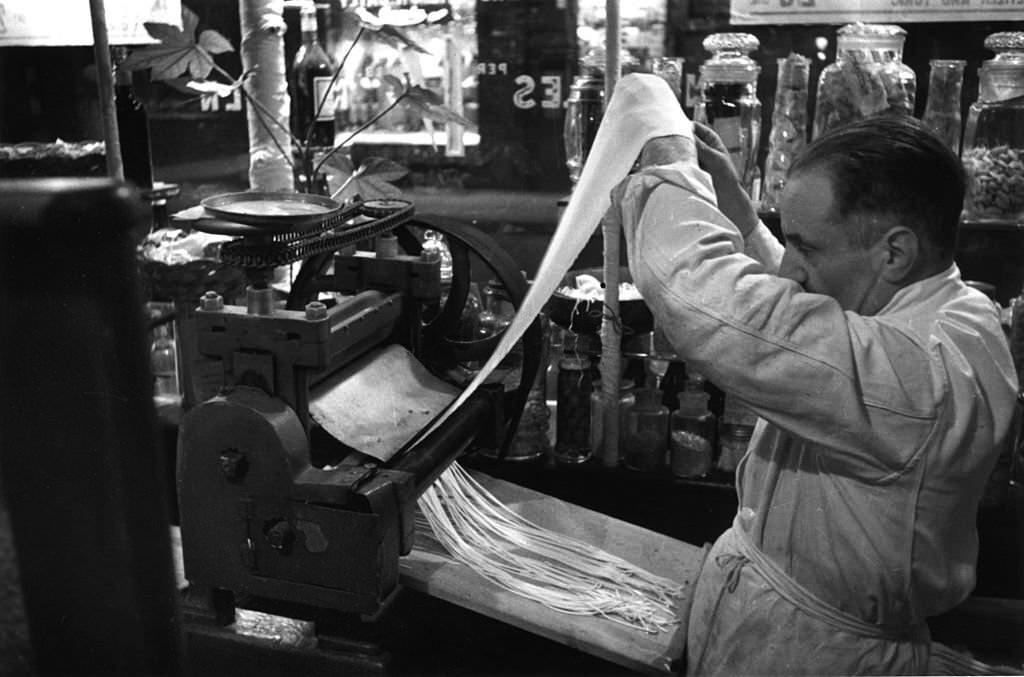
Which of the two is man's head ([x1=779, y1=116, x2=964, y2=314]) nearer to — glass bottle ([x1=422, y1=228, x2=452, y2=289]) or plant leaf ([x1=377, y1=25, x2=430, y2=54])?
glass bottle ([x1=422, y1=228, x2=452, y2=289])

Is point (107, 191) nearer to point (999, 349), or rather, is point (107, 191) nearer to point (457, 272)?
point (999, 349)

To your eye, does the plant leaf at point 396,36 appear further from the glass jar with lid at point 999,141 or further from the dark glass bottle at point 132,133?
the glass jar with lid at point 999,141

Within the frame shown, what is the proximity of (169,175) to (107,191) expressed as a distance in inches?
109

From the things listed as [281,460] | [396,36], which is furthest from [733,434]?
[396,36]

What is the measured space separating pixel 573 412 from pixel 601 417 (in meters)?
0.07

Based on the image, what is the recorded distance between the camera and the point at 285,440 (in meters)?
1.07

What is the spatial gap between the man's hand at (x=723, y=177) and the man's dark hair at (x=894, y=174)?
0.17 meters

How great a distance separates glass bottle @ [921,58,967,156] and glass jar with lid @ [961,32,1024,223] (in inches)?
1.4

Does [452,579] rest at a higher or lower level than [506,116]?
lower

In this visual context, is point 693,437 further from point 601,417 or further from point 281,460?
point 281,460

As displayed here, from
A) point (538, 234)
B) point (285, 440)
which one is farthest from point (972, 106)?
point (285, 440)

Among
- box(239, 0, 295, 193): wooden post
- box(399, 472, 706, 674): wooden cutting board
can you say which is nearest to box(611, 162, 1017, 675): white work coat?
box(399, 472, 706, 674): wooden cutting board

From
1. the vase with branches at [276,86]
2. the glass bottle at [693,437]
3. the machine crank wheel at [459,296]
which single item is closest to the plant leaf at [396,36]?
the vase with branches at [276,86]

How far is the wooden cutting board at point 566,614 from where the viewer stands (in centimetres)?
123
